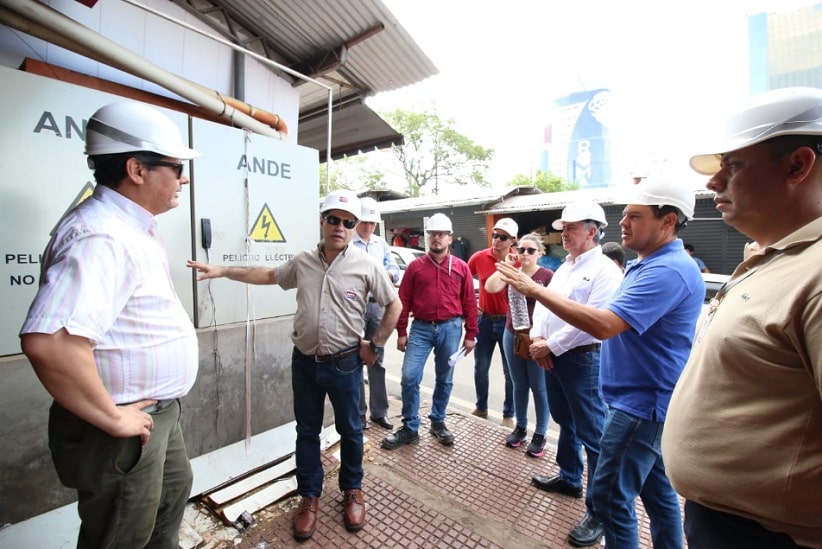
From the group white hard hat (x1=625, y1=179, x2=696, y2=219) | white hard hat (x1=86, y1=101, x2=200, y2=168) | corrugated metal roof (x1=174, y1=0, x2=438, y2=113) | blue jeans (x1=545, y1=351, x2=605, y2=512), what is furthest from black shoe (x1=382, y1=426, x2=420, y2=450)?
corrugated metal roof (x1=174, y1=0, x2=438, y2=113)

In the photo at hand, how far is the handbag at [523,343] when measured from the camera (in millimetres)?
3135

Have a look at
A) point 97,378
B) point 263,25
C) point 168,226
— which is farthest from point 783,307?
point 263,25

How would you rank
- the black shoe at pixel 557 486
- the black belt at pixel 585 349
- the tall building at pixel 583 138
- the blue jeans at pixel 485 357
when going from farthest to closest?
the tall building at pixel 583 138, the blue jeans at pixel 485 357, the black shoe at pixel 557 486, the black belt at pixel 585 349

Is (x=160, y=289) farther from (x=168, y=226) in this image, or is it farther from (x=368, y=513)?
(x=368, y=513)

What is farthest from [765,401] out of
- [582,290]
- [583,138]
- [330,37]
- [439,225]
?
[583,138]

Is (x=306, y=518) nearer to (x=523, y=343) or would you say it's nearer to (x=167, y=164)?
(x=523, y=343)

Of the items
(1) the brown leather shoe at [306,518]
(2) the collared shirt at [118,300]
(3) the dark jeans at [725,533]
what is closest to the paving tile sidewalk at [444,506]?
(1) the brown leather shoe at [306,518]

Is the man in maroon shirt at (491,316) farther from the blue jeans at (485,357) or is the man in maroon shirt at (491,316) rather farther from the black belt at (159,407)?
the black belt at (159,407)

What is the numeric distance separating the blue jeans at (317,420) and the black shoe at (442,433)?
113 centimetres

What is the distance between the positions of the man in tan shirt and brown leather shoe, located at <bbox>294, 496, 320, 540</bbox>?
1996mm

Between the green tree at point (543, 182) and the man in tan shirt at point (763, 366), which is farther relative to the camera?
the green tree at point (543, 182)

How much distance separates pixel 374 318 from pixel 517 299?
4.71 ft

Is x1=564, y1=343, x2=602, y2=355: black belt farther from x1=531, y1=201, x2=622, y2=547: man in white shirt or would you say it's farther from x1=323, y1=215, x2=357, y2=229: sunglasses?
x1=323, y1=215, x2=357, y2=229: sunglasses

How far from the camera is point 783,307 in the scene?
0.98 metres
